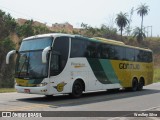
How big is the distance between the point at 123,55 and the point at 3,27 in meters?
32.3

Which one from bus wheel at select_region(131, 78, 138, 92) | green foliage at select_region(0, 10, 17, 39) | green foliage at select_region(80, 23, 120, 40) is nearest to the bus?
bus wheel at select_region(131, 78, 138, 92)

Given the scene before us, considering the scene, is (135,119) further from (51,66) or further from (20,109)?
(51,66)

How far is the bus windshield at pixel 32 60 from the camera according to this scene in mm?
16219

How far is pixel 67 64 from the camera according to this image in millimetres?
17297

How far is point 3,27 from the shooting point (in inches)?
2044

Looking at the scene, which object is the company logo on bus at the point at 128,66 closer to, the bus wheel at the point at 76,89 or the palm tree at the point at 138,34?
the bus wheel at the point at 76,89

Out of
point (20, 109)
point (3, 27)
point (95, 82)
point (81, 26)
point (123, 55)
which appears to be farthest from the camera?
point (81, 26)

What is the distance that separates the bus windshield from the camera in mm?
16219

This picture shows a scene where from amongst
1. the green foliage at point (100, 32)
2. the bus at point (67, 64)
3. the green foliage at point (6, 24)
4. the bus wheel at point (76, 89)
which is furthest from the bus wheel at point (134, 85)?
the green foliage at point (100, 32)

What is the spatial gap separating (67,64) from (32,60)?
1.80 meters

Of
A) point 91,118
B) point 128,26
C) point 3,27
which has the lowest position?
point 91,118

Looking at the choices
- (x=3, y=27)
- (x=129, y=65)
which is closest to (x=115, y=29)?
(x=3, y=27)

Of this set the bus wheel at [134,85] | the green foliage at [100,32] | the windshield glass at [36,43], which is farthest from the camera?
the green foliage at [100,32]

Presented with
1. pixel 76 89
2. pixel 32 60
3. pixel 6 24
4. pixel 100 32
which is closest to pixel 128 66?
pixel 76 89
